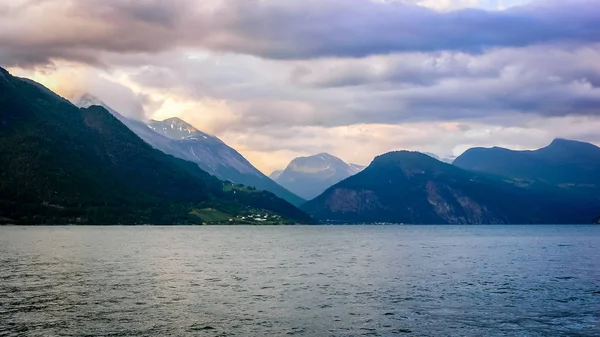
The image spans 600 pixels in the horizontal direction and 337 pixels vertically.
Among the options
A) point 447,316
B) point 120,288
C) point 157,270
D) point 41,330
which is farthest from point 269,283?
point 41,330

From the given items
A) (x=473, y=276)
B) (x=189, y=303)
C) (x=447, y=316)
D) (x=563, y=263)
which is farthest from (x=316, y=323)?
(x=563, y=263)

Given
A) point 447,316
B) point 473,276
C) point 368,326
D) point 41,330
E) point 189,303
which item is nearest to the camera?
point 41,330

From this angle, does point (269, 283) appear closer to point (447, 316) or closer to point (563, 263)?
point (447, 316)

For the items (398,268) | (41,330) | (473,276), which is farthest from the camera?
(398,268)

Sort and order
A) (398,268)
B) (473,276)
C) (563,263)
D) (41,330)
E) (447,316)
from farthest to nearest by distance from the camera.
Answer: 1. (563,263)
2. (398,268)
3. (473,276)
4. (447,316)
5. (41,330)

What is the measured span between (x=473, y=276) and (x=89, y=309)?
7896 centimetres

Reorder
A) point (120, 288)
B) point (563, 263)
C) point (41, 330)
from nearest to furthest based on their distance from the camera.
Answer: point (41, 330), point (120, 288), point (563, 263)

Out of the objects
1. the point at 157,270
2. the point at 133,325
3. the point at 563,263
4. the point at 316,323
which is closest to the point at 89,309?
the point at 133,325

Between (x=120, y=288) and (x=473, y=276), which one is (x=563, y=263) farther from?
(x=120, y=288)

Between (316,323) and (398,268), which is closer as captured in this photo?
(316,323)

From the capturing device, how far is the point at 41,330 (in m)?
62.8

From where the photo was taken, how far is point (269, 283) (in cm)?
10812

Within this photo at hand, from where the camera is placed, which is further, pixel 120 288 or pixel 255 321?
pixel 120 288

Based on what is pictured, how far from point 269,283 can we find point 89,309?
3864 centimetres
